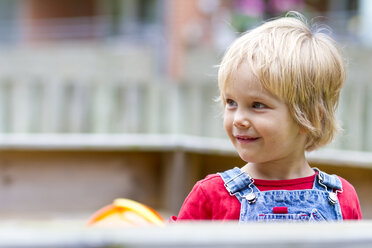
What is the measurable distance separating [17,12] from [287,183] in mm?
16044

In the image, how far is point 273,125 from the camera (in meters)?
1.85

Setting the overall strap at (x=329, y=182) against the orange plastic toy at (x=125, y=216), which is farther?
the orange plastic toy at (x=125, y=216)

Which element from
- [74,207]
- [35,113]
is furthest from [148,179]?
[35,113]

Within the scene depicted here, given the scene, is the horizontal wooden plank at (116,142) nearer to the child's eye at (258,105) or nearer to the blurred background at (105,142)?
the blurred background at (105,142)

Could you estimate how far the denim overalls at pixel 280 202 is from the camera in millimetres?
1821

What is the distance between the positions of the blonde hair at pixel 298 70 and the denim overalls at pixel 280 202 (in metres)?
0.20

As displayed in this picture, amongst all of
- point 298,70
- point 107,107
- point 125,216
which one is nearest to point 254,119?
point 298,70

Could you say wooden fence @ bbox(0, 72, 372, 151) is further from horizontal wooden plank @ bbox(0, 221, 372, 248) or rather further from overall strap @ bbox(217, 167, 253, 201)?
horizontal wooden plank @ bbox(0, 221, 372, 248)

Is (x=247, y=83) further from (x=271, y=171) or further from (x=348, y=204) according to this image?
(x=348, y=204)

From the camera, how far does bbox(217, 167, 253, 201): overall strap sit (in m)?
1.86

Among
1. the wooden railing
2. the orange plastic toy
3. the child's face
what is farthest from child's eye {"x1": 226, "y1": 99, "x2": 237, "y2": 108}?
the wooden railing

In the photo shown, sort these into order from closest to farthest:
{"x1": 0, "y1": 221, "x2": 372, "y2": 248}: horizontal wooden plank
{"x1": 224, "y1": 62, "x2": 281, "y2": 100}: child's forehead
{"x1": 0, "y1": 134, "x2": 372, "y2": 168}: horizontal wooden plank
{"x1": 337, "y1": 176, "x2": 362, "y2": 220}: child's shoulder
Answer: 1. {"x1": 0, "y1": 221, "x2": 372, "y2": 248}: horizontal wooden plank
2. {"x1": 224, "y1": 62, "x2": 281, "y2": 100}: child's forehead
3. {"x1": 337, "y1": 176, "x2": 362, "y2": 220}: child's shoulder
4. {"x1": 0, "y1": 134, "x2": 372, "y2": 168}: horizontal wooden plank

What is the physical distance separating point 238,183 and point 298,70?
0.38 metres

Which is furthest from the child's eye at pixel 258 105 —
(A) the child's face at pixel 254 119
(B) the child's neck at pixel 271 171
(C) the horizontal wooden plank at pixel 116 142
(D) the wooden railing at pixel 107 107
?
(D) the wooden railing at pixel 107 107
